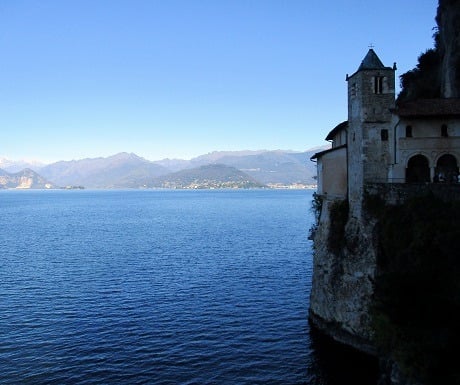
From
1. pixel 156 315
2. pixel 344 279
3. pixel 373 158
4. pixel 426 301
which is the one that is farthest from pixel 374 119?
pixel 156 315

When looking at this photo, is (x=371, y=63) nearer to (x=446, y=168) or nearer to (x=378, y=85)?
(x=378, y=85)

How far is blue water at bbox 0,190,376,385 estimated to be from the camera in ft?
110

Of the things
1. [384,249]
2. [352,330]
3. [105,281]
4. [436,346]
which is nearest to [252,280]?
[105,281]

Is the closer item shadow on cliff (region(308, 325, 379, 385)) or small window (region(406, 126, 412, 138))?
shadow on cliff (region(308, 325, 379, 385))

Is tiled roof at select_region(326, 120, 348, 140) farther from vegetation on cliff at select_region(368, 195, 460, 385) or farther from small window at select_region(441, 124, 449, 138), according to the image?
vegetation on cliff at select_region(368, 195, 460, 385)

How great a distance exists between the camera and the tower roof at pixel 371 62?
3722 cm

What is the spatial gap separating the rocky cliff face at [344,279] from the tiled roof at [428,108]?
917 cm

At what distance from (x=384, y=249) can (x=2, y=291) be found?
140 ft

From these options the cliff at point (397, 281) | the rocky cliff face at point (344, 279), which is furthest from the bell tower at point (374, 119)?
the rocky cliff face at point (344, 279)

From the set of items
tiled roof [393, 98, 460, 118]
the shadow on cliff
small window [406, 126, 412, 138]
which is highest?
tiled roof [393, 98, 460, 118]

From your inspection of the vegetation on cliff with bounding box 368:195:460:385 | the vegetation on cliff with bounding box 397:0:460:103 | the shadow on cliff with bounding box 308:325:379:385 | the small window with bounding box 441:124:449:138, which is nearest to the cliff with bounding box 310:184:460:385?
the vegetation on cliff with bounding box 368:195:460:385

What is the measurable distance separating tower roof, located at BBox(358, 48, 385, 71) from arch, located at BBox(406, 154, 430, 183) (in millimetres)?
8245

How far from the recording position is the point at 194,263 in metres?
69.4

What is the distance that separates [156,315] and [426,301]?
90.2ft
